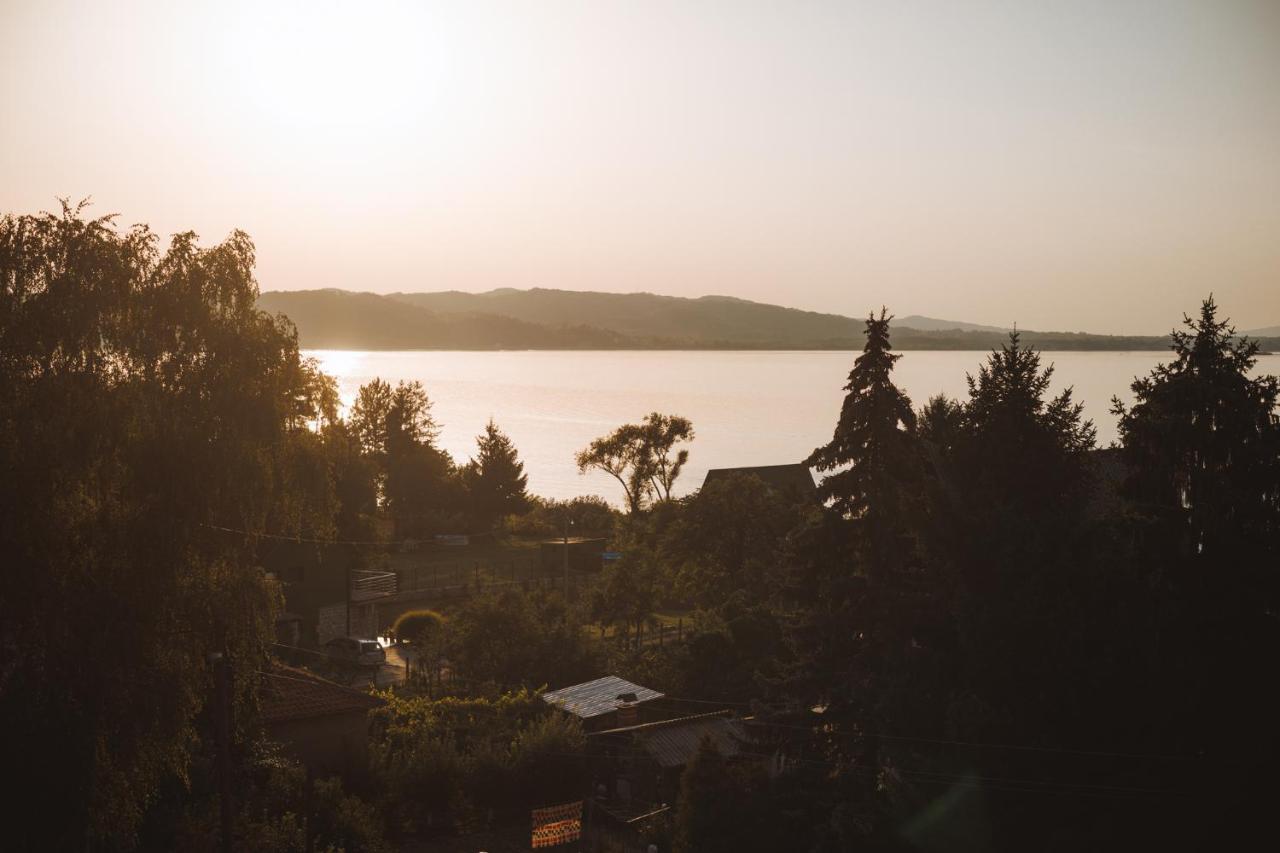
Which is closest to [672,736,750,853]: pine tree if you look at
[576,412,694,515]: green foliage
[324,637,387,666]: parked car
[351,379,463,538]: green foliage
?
[324,637,387,666]: parked car

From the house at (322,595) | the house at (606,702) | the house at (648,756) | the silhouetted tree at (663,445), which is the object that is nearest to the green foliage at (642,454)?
the silhouetted tree at (663,445)

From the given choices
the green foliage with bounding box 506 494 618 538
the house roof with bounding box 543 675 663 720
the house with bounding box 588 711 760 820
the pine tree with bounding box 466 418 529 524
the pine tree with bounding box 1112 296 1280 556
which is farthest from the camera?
the pine tree with bounding box 466 418 529 524

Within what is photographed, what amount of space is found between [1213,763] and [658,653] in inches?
664

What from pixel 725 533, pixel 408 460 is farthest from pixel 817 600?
pixel 408 460

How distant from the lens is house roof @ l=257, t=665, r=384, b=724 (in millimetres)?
22078

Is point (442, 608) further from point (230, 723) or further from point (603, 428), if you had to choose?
point (603, 428)

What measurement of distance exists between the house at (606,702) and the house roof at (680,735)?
0.50 meters

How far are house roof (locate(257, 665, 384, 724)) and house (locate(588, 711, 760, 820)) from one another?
5.65 m

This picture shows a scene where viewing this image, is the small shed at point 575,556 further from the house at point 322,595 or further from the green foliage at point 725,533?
the house at point 322,595

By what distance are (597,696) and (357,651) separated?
11646 millimetres

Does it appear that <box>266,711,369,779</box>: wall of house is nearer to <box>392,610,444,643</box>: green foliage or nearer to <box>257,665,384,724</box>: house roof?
<box>257,665,384,724</box>: house roof

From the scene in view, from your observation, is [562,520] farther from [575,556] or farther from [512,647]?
[512,647]

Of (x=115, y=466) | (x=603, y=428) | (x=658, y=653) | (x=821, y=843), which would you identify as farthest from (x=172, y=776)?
(x=603, y=428)

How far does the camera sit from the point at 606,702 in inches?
1048
